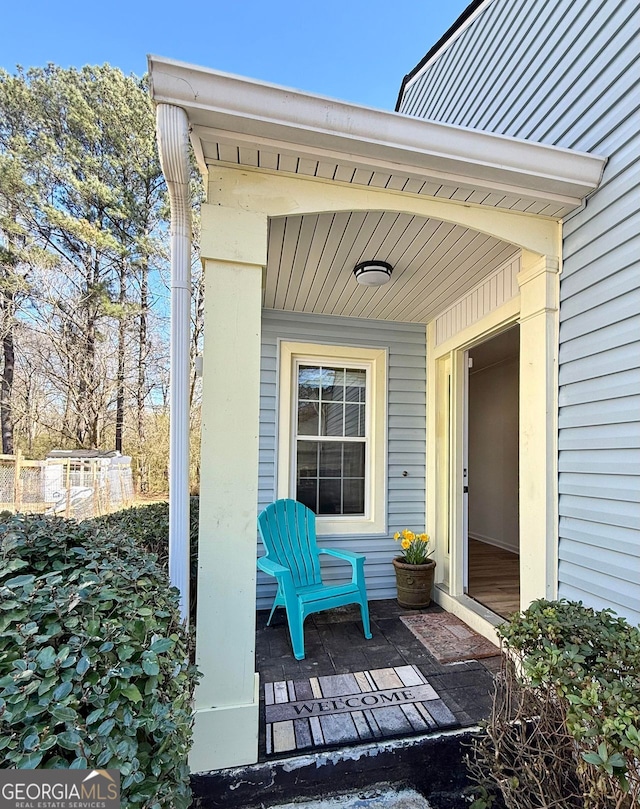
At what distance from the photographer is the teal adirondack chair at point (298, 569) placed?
102 inches

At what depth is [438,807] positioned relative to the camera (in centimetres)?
157

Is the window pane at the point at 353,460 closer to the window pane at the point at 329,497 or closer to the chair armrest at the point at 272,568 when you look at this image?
the window pane at the point at 329,497

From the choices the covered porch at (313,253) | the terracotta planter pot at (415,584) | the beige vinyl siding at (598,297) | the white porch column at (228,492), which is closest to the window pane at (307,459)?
the terracotta planter pot at (415,584)

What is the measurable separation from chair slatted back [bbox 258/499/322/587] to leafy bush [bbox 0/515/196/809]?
1759 millimetres

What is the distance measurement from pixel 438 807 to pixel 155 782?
1.29 meters

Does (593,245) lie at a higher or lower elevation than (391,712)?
higher

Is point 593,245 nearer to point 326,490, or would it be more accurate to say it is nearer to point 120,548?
point 120,548

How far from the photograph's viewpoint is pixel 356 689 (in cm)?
215

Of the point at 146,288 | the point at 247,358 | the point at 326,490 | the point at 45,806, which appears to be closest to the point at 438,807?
the point at 45,806

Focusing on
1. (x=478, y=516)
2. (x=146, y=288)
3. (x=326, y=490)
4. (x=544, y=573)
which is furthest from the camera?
(x=146, y=288)

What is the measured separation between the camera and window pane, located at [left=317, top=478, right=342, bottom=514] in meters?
3.71

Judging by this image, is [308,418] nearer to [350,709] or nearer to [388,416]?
[388,416]

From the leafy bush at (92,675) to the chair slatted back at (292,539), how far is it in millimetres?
1759

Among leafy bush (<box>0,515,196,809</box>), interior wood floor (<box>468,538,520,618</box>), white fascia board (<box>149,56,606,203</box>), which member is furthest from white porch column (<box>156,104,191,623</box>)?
interior wood floor (<box>468,538,520,618</box>)
